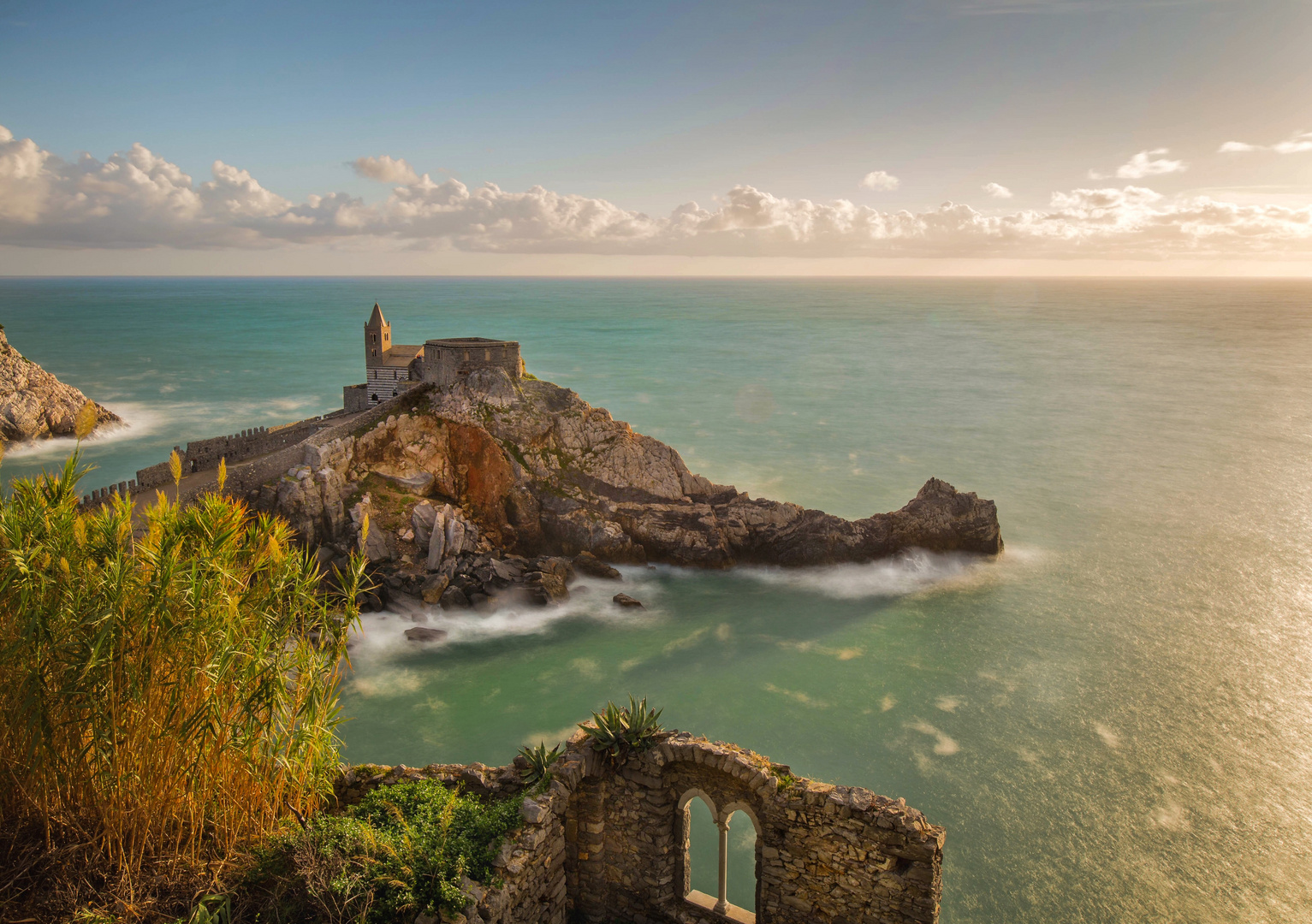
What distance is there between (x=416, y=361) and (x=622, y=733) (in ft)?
103

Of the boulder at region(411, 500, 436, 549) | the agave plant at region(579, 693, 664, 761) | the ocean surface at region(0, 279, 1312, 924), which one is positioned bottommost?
the ocean surface at region(0, 279, 1312, 924)

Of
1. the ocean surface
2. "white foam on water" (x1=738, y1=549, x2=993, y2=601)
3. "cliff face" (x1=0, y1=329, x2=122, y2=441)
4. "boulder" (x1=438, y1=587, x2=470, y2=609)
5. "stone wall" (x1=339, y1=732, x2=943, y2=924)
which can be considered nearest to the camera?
"stone wall" (x1=339, y1=732, x2=943, y2=924)

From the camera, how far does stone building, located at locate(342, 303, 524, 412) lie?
37562 mm

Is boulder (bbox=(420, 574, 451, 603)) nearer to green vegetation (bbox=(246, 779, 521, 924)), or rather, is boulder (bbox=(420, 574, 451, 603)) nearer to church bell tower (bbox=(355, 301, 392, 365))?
church bell tower (bbox=(355, 301, 392, 365))

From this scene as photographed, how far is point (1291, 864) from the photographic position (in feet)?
62.5

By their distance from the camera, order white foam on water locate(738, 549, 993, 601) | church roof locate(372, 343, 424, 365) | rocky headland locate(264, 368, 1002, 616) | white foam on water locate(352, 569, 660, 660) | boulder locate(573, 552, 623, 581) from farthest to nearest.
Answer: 1. church roof locate(372, 343, 424, 365)
2. white foam on water locate(738, 549, 993, 601)
3. boulder locate(573, 552, 623, 581)
4. rocky headland locate(264, 368, 1002, 616)
5. white foam on water locate(352, 569, 660, 660)

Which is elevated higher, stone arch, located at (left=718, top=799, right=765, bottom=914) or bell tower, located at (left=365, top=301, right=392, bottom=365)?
bell tower, located at (left=365, top=301, right=392, bottom=365)

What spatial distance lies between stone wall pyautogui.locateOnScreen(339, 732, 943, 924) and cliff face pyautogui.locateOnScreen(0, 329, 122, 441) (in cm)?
5657

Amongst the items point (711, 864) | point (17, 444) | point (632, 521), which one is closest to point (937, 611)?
point (632, 521)

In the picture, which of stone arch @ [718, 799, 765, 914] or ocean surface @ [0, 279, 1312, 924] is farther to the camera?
ocean surface @ [0, 279, 1312, 924]

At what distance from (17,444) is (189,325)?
10367 cm

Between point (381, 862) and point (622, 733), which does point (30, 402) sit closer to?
point (381, 862)

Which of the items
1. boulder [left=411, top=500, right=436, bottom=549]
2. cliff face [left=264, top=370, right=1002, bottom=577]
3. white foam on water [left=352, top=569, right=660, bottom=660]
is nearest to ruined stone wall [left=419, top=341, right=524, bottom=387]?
cliff face [left=264, top=370, right=1002, bottom=577]

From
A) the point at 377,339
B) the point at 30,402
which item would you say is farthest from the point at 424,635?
the point at 30,402
